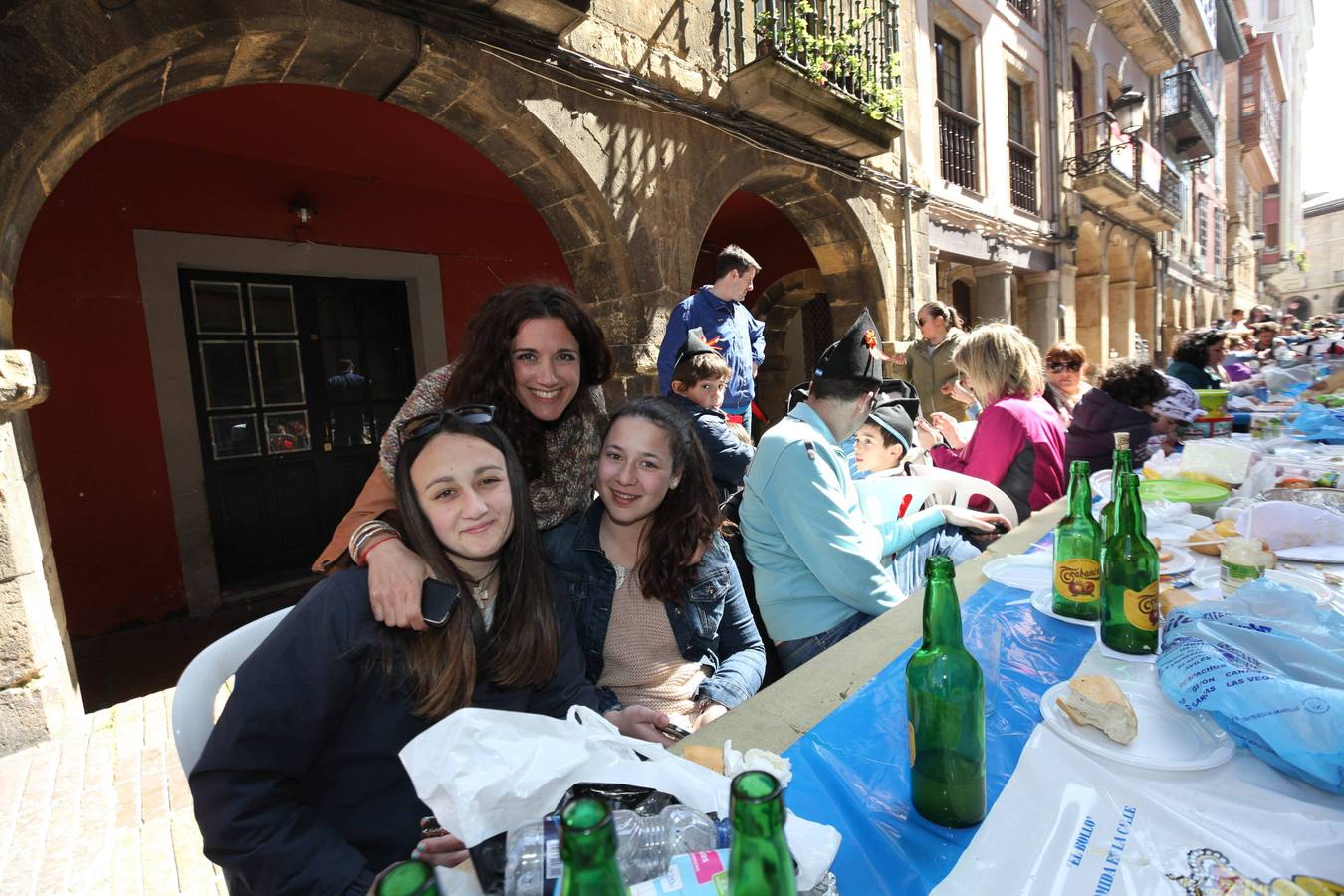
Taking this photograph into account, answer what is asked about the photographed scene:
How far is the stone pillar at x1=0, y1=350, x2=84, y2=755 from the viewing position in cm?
234

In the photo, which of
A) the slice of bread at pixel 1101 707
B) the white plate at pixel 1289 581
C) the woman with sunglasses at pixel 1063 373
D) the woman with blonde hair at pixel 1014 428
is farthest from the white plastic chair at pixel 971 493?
the slice of bread at pixel 1101 707

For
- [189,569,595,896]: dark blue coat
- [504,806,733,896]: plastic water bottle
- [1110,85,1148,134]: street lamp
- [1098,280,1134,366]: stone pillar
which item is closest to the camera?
[504,806,733,896]: plastic water bottle

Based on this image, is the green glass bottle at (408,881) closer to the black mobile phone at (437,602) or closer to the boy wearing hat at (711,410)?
the black mobile phone at (437,602)

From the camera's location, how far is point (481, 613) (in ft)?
4.75

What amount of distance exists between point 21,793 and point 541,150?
412cm

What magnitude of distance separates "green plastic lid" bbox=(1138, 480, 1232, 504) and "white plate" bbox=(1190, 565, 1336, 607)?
1.86ft

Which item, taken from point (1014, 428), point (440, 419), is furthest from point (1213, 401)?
point (440, 419)

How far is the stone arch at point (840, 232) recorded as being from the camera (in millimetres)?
6328

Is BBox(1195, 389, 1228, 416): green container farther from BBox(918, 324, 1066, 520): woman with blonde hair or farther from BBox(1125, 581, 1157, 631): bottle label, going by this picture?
BBox(1125, 581, 1157, 631): bottle label

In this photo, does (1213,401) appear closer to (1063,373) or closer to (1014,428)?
(1063,373)

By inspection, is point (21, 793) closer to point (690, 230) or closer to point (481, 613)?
point (481, 613)

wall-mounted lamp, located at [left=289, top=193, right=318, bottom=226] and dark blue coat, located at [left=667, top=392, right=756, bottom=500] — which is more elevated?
wall-mounted lamp, located at [left=289, top=193, right=318, bottom=226]


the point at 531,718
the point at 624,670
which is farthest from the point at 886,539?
the point at 531,718

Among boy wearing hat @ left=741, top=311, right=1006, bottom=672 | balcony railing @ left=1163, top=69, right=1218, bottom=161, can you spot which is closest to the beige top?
boy wearing hat @ left=741, top=311, right=1006, bottom=672
